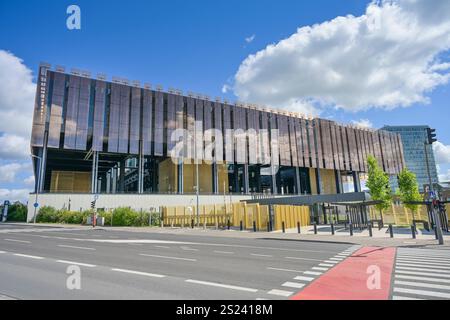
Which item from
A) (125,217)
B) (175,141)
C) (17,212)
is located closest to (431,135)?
(125,217)

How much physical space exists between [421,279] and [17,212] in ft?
246

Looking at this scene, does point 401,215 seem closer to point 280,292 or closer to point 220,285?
point 280,292

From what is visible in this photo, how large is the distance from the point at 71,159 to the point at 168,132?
23.1 m

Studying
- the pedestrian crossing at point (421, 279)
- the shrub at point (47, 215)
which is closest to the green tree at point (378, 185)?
the pedestrian crossing at point (421, 279)

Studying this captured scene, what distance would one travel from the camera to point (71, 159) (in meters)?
60.8

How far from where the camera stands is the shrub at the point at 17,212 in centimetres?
6065

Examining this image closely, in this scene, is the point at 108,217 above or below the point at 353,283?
above

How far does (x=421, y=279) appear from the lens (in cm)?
768

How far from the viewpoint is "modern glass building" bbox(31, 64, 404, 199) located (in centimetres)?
4878

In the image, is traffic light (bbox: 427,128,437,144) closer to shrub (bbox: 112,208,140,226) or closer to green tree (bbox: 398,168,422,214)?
green tree (bbox: 398,168,422,214)

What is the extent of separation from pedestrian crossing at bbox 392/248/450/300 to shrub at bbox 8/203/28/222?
70121 mm

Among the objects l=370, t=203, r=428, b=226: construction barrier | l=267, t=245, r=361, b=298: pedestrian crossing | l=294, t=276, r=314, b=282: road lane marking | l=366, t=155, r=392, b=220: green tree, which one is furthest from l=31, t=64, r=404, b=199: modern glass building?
l=294, t=276, r=314, b=282: road lane marking

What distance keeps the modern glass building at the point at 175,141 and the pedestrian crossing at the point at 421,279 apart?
98.2 ft
